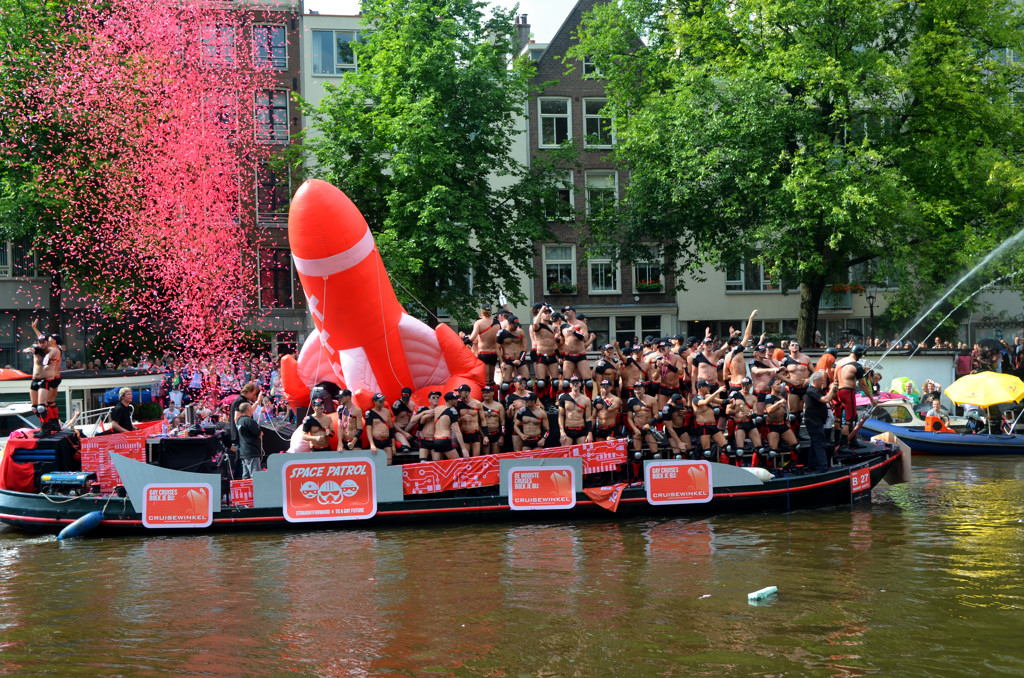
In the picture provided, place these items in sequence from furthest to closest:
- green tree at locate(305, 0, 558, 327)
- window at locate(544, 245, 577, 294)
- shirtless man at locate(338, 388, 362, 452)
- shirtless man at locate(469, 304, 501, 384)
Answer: window at locate(544, 245, 577, 294), green tree at locate(305, 0, 558, 327), shirtless man at locate(469, 304, 501, 384), shirtless man at locate(338, 388, 362, 452)

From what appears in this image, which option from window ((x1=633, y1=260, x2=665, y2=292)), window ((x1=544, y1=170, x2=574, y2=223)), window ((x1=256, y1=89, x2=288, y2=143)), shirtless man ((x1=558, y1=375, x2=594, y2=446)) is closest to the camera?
shirtless man ((x1=558, y1=375, x2=594, y2=446))

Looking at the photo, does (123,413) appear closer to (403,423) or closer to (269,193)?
(403,423)

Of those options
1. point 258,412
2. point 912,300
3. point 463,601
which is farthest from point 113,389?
point 912,300

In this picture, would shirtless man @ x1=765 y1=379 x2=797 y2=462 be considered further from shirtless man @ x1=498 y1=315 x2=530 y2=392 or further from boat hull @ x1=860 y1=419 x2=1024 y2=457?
boat hull @ x1=860 y1=419 x2=1024 y2=457

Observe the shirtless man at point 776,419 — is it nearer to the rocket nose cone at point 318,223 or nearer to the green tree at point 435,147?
the rocket nose cone at point 318,223

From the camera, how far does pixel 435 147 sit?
28281 mm

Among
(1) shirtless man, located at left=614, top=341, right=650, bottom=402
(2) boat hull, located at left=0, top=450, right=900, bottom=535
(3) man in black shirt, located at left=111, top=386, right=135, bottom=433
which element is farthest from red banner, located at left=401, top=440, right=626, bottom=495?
(3) man in black shirt, located at left=111, top=386, right=135, bottom=433

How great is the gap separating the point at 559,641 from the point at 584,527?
5.38m

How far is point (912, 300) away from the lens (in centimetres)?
3366

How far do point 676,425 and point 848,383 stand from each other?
10.4ft

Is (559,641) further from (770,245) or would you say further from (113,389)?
(770,245)

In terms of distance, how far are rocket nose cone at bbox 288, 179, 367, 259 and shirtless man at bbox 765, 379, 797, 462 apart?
7.36 m

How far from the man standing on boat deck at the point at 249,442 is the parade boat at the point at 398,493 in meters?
0.59

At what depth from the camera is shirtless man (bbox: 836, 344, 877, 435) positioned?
628 inches
